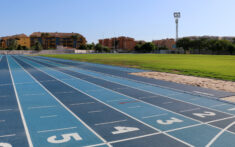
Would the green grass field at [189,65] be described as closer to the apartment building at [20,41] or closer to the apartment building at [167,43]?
the apartment building at [20,41]

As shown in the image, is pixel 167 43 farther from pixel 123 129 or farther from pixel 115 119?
pixel 123 129

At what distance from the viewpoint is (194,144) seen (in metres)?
5.21

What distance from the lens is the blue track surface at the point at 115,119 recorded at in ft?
17.8

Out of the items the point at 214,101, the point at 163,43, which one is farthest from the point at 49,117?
the point at 163,43

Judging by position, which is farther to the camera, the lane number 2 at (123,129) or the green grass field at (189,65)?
the green grass field at (189,65)

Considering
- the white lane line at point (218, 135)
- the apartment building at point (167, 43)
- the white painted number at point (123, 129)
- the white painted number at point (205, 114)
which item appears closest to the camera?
the white lane line at point (218, 135)

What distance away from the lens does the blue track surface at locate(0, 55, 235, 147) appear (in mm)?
5426

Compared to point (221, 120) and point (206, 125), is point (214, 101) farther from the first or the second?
point (206, 125)

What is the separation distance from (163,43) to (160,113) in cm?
19124

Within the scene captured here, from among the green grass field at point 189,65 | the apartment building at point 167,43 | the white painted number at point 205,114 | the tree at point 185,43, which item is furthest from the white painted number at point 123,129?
the apartment building at point 167,43

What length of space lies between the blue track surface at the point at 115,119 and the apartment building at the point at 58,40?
133348mm

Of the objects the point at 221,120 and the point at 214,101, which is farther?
the point at 214,101

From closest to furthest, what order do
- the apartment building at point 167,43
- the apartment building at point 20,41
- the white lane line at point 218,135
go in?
the white lane line at point 218,135 → the apartment building at point 20,41 → the apartment building at point 167,43

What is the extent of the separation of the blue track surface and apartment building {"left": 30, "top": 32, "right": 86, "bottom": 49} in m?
133
